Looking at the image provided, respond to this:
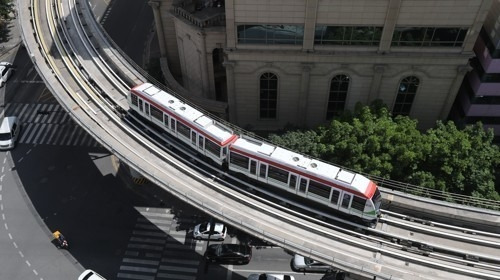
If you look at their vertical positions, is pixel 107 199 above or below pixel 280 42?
below

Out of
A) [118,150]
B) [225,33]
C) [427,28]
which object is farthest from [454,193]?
[118,150]

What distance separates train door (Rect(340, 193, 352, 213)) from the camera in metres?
41.6

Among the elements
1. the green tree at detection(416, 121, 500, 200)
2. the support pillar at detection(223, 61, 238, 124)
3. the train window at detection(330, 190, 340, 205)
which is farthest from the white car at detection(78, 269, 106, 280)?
the green tree at detection(416, 121, 500, 200)

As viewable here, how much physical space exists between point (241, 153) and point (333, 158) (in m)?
10.4

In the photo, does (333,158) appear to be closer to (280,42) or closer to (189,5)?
(280,42)

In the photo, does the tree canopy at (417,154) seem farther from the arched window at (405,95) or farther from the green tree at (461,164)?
the arched window at (405,95)

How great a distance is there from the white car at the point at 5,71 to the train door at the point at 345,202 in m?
64.5

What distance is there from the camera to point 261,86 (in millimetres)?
59219

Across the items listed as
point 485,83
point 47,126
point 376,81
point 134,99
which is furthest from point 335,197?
point 47,126

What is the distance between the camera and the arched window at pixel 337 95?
5727 cm

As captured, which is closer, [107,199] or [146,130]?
[146,130]

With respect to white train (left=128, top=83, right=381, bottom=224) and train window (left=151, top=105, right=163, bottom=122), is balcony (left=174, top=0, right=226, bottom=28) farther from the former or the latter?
train window (left=151, top=105, right=163, bottom=122)

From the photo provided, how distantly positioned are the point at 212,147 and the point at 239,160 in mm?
3335

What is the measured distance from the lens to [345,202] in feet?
138
